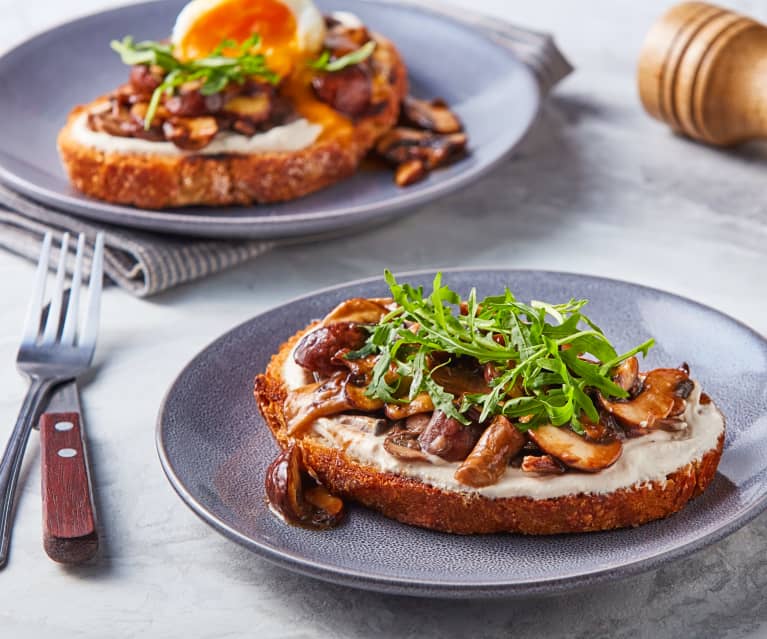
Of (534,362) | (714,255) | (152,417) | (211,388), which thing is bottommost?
(714,255)

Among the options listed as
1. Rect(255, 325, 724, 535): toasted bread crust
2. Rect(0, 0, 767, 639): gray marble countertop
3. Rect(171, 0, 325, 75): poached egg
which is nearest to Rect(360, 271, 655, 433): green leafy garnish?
Rect(255, 325, 724, 535): toasted bread crust

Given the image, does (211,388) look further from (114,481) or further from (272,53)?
(272,53)

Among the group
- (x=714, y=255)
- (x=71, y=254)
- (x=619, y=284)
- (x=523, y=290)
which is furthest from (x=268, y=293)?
(x=714, y=255)

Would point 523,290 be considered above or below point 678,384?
below

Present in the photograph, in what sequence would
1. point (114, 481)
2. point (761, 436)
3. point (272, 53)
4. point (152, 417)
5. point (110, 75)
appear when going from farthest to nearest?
point (110, 75) → point (272, 53) → point (152, 417) → point (114, 481) → point (761, 436)

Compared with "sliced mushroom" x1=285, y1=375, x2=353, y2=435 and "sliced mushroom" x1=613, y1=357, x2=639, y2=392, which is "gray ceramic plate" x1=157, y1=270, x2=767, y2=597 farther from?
"sliced mushroom" x1=613, y1=357, x2=639, y2=392

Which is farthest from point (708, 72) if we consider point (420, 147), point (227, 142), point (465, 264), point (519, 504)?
point (519, 504)
